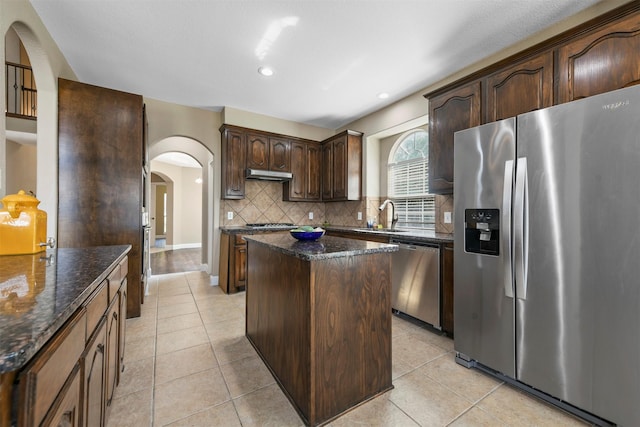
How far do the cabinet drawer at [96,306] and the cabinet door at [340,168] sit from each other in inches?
136

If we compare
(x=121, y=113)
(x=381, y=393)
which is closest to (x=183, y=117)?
(x=121, y=113)

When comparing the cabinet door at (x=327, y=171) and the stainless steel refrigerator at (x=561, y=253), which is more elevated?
the cabinet door at (x=327, y=171)

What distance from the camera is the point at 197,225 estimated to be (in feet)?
29.5

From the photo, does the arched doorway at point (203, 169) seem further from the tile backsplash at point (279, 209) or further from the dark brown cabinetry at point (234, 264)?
the dark brown cabinetry at point (234, 264)

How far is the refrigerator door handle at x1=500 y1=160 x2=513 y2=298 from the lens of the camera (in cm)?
173

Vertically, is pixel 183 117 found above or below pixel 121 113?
above

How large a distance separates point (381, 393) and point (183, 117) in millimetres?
4241

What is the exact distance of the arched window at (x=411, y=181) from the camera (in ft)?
12.2

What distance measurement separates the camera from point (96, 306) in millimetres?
1076

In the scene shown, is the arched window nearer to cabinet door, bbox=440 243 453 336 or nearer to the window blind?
the window blind

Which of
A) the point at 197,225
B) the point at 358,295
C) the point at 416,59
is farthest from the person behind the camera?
the point at 197,225

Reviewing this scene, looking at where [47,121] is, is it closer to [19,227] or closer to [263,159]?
[19,227]

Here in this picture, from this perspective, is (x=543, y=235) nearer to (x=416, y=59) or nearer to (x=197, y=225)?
(x=416, y=59)

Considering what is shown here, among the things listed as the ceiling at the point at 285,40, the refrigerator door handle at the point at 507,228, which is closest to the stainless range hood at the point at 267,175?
the ceiling at the point at 285,40
